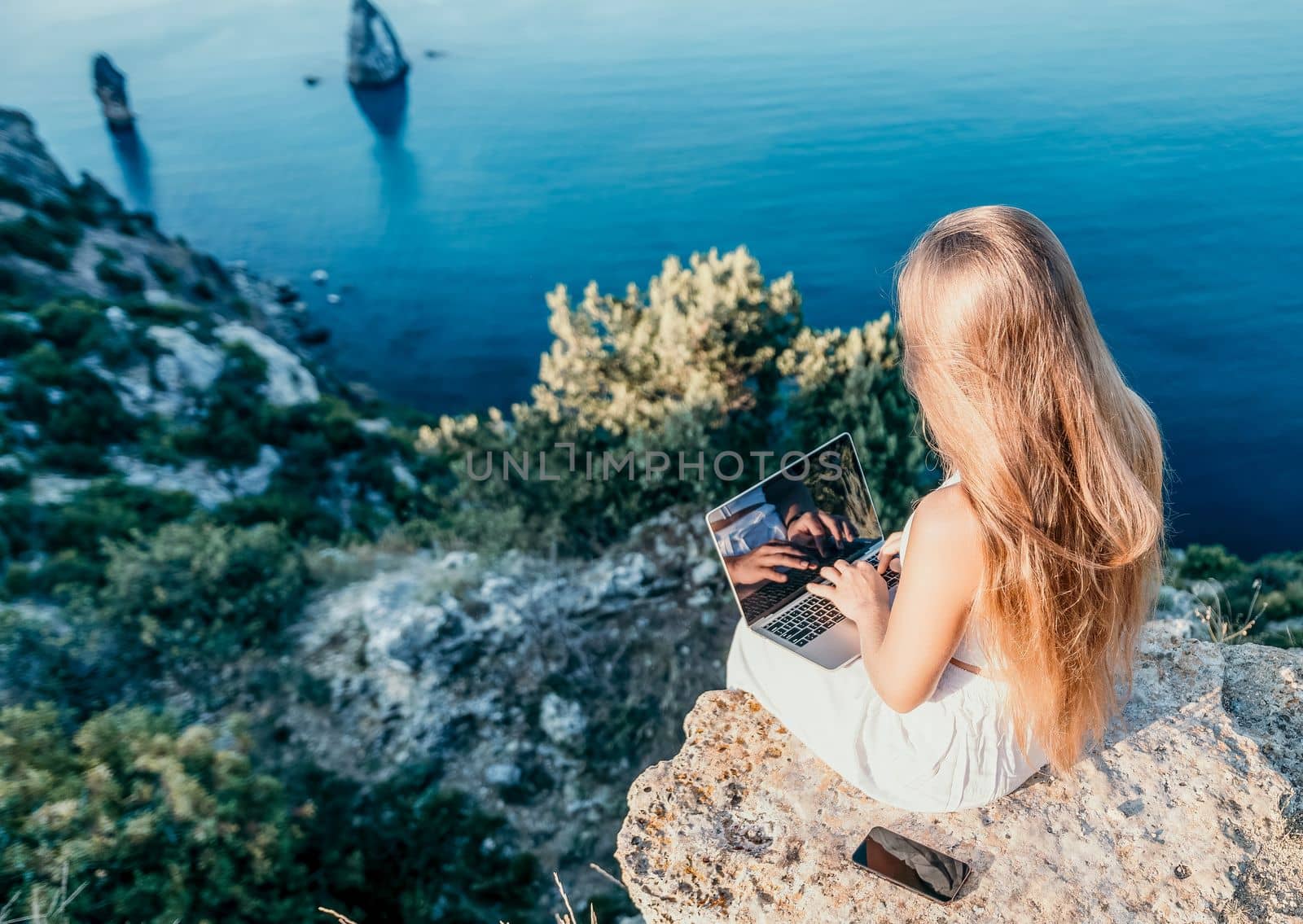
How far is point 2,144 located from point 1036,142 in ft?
108

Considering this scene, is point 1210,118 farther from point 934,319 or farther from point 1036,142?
point 934,319

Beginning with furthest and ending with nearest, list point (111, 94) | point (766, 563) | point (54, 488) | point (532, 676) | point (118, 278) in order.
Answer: point (111, 94)
point (118, 278)
point (54, 488)
point (532, 676)
point (766, 563)

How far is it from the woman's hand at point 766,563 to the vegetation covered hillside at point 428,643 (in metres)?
2.88

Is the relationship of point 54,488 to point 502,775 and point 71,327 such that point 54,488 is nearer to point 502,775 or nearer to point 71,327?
point 71,327

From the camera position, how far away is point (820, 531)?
2787 millimetres

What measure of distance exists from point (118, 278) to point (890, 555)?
820 inches

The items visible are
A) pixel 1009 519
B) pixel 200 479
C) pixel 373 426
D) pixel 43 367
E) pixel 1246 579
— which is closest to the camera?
pixel 1009 519

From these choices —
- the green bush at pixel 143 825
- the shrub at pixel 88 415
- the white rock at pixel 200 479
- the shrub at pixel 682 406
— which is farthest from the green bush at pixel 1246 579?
the shrub at pixel 88 415

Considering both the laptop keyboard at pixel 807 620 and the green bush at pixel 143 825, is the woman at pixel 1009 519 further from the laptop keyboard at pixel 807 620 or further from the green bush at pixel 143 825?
the green bush at pixel 143 825

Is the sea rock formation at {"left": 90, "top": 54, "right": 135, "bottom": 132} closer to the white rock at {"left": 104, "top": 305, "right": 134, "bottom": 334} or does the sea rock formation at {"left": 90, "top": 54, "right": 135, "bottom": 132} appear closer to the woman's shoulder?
the white rock at {"left": 104, "top": 305, "right": 134, "bottom": 334}

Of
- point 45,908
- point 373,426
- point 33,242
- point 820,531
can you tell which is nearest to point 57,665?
point 45,908

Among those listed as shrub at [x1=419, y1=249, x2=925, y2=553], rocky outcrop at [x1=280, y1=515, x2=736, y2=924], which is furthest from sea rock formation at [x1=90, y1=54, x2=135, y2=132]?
rocky outcrop at [x1=280, y1=515, x2=736, y2=924]

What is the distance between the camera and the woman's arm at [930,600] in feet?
5.13

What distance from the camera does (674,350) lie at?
649 centimetres
